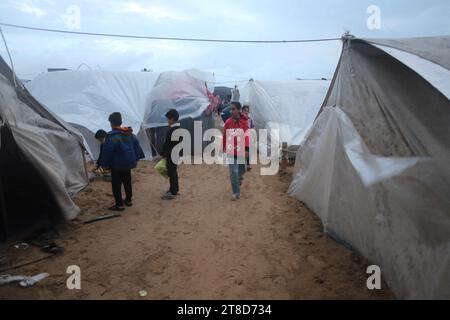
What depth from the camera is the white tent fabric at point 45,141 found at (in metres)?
4.45

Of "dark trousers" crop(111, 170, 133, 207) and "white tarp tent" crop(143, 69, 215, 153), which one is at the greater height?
"white tarp tent" crop(143, 69, 215, 153)

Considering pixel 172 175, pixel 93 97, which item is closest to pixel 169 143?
pixel 172 175

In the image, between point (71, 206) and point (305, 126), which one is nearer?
point (71, 206)

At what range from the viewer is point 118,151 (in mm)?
5492

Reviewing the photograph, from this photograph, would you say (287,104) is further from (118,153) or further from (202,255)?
(202,255)

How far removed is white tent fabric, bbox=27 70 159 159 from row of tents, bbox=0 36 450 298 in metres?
3.03

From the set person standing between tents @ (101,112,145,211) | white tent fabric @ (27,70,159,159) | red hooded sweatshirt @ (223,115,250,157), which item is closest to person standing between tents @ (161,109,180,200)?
person standing between tents @ (101,112,145,211)

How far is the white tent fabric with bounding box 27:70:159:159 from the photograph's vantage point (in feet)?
30.1

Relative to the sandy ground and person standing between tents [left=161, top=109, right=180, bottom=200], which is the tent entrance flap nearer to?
the sandy ground

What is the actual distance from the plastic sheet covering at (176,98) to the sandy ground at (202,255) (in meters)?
4.36
